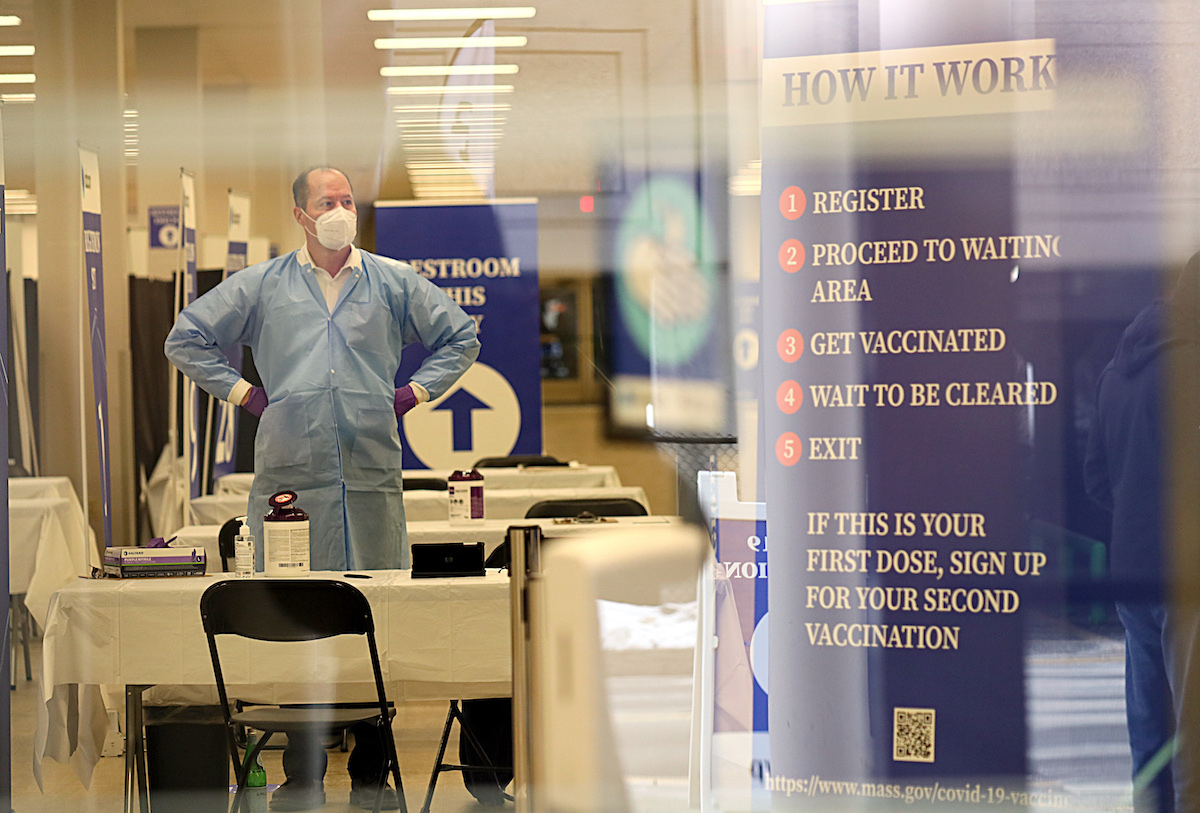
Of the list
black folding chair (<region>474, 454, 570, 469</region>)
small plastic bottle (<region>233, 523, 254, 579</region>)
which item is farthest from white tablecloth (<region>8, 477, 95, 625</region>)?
black folding chair (<region>474, 454, 570, 469</region>)

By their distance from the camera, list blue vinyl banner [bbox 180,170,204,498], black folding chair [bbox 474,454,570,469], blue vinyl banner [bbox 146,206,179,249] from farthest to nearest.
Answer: blue vinyl banner [bbox 146,206,179,249] → blue vinyl banner [bbox 180,170,204,498] → black folding chair [bbox 474,454,570,469]

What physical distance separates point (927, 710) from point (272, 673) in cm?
153

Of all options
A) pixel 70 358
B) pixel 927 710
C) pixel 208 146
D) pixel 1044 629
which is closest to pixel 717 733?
pixel 927 710

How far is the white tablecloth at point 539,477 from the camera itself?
158 inches

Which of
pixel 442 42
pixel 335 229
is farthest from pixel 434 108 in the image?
pixel 335 229

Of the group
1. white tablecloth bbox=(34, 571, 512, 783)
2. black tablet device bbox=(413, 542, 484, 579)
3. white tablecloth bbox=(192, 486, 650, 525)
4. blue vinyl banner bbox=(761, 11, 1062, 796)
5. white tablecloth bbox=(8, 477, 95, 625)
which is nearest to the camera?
blue vinyl banner bbox=(761, 11, 1062, 796)

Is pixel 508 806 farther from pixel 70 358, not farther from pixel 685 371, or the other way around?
pixel 70 358

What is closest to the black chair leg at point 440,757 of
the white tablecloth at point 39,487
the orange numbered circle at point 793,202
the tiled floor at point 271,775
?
the tiled floor at point 271,775

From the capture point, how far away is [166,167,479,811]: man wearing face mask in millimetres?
3264

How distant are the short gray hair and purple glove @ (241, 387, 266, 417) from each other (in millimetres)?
564

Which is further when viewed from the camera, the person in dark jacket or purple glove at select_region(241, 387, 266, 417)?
purple glove at select_region(241, 387, 266, 417)

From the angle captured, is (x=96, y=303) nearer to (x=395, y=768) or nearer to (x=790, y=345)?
(x=395, y=768)

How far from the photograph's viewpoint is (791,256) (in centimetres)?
268

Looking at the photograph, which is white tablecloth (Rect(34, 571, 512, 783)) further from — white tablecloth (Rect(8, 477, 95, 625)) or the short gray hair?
the short gray hair
